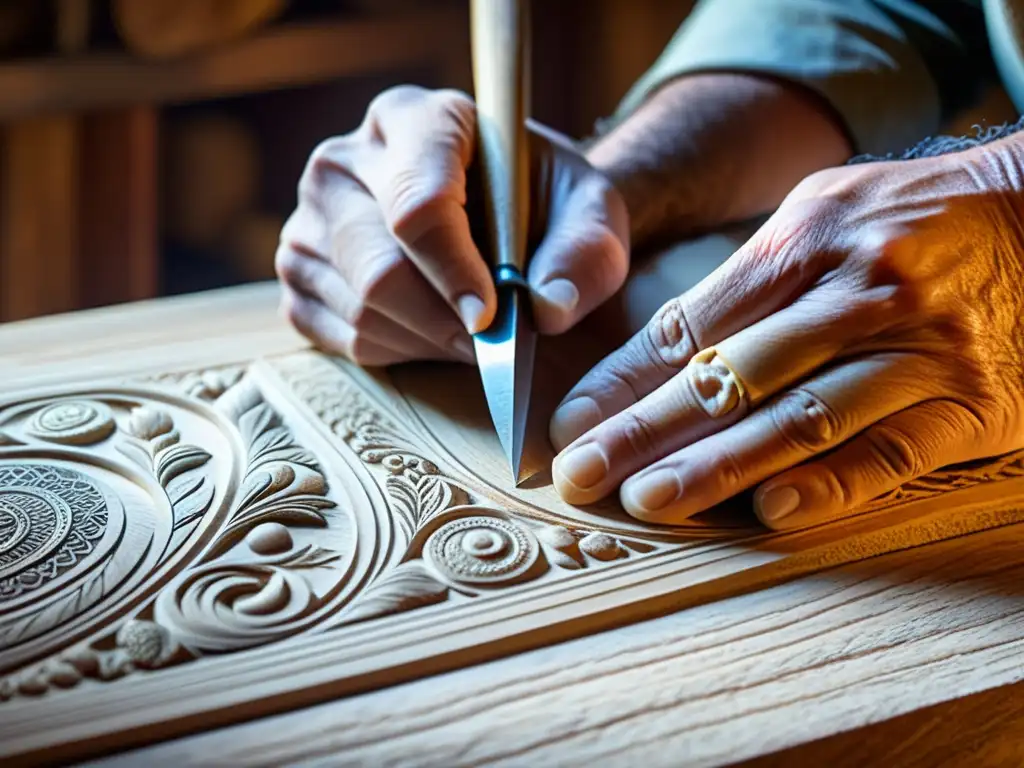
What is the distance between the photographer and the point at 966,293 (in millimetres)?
836

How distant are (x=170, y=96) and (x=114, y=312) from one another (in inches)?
27.7

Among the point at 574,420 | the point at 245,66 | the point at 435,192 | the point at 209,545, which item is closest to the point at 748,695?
the point at 574,420

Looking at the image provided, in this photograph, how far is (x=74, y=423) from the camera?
0.92m

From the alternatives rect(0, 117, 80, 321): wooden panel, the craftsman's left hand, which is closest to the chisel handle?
the craftsman's left hand

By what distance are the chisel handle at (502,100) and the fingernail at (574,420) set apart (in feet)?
0.60

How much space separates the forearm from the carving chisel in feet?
0.48

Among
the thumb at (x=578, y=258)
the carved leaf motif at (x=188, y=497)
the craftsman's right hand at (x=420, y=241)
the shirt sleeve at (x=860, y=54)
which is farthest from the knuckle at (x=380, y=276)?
the shirt sleeve at (x=860, y=54)

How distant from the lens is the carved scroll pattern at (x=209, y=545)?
67cm

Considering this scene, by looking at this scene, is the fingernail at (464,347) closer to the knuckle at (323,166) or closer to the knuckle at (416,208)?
the knuckle at (416,208)

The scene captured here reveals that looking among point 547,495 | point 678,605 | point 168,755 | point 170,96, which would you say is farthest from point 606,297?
point 170,96

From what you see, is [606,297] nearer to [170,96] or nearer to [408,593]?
[408,593]

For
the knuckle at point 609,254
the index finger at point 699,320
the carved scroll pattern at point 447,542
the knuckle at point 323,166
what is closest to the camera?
the carved scroll pattern at point 447,542

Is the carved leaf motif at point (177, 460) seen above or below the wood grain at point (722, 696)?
above

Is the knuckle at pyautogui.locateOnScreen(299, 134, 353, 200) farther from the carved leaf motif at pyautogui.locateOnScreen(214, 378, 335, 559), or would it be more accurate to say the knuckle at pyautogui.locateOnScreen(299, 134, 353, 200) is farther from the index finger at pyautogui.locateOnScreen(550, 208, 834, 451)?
the index finger at pyautogui.locateOnScreen(550, 208, 834, 451)
